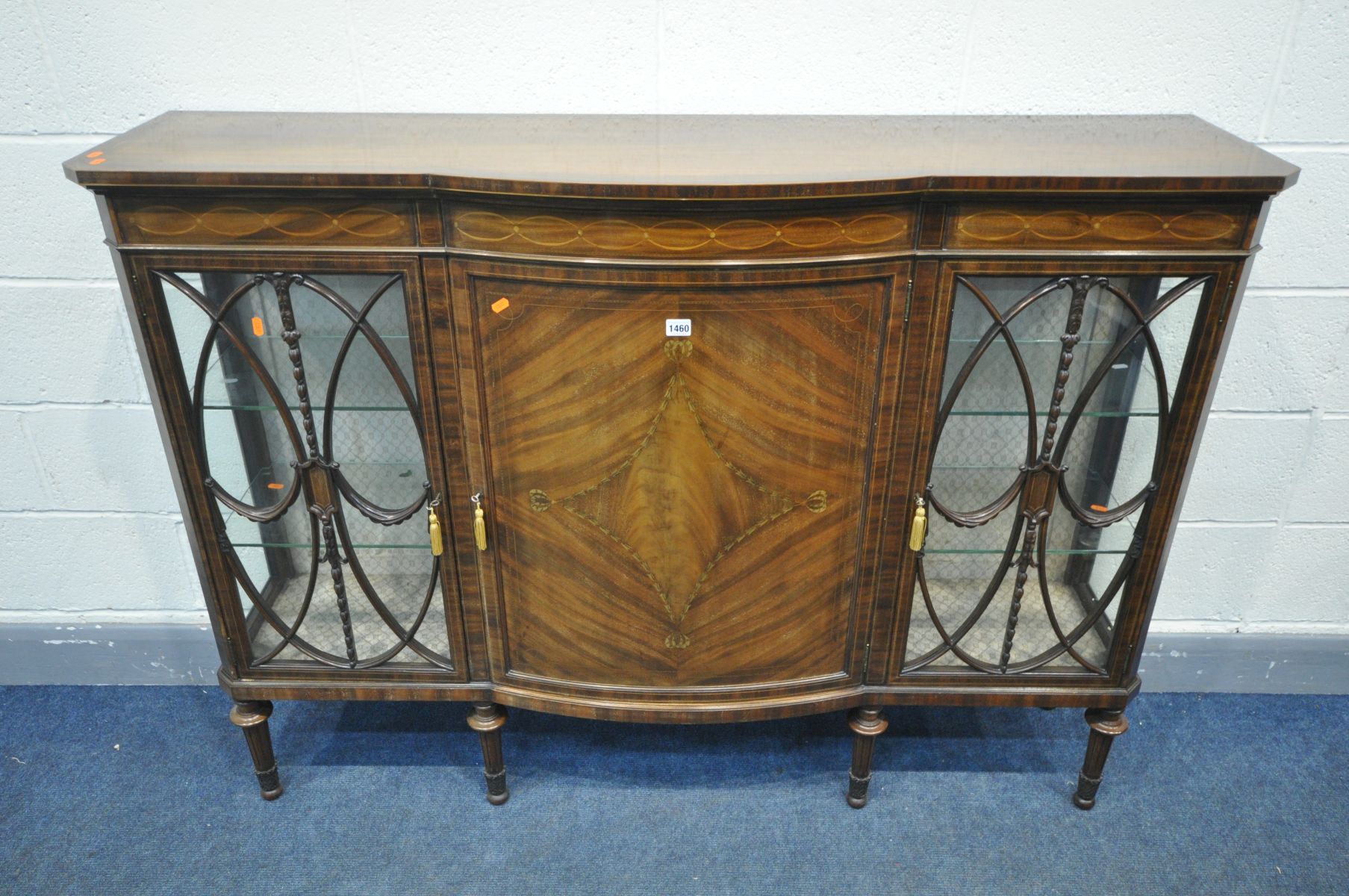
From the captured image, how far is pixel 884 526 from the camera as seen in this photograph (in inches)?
55.1

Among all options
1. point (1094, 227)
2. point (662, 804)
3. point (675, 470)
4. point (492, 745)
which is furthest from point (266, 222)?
point (662, 804)

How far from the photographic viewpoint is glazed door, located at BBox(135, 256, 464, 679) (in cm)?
128

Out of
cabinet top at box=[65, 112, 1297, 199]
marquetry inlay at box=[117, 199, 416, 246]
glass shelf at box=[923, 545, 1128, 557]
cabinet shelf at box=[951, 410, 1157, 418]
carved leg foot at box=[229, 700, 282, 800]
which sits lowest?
carved leg foot at box=[229, 700, 282, 800]

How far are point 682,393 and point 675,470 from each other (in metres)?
0.12

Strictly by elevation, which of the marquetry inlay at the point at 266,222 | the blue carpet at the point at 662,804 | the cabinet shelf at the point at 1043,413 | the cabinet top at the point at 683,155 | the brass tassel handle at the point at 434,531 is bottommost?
the blue carpet at the point at 662,804

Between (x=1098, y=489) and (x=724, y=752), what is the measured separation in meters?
0.81

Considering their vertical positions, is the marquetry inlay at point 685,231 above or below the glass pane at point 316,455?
above

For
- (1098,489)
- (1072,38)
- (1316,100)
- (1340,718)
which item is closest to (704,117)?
(1072,38)

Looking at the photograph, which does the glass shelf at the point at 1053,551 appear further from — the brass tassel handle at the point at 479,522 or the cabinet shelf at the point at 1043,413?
the brass tassel handle at the point at 479,522

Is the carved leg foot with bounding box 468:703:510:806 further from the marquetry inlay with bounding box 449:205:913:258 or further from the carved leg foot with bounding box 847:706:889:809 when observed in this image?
the marquetry inlay with bounding box 449:205:913:258

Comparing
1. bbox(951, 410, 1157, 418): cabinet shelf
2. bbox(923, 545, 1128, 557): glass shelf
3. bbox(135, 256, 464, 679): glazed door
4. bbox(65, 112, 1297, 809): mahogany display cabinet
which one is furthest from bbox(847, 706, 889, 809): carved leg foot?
bbox(135, 256, 464, 679): glazed door

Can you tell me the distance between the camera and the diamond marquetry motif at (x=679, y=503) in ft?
4.28

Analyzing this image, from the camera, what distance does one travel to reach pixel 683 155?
50.0 inches

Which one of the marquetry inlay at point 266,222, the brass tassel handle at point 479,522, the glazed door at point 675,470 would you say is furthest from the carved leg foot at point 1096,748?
the marquetry inlay at point 266,222
